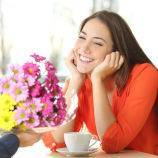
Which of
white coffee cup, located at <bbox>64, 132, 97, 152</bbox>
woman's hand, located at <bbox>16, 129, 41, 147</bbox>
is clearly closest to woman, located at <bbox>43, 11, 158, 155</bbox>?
white coffee cup, located at <bbox>64, 132, 97, 152</bbox>

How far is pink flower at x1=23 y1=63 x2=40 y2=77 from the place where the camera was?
1.22 meters

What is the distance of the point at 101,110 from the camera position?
5.71 ft

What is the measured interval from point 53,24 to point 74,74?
1745 millimetres

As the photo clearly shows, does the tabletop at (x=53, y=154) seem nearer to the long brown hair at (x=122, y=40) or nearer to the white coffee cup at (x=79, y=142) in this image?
the white coffee cup at (x=79, y=142)

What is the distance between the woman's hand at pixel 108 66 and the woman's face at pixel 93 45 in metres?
0.06

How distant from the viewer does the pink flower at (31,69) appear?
1.22m

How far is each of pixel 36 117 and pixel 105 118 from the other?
625 mm

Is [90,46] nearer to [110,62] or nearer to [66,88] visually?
[110,62]

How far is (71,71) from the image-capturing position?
206cm

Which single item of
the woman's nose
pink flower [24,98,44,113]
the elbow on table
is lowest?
the elbow on table

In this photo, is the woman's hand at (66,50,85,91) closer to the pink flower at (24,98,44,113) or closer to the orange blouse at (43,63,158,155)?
the orange blouse at (43,63,158,155)

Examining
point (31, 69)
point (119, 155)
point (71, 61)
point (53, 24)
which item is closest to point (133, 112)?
point (119, 155)

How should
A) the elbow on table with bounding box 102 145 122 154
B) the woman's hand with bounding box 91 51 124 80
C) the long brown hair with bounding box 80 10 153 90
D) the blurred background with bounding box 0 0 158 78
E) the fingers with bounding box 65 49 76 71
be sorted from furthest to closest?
the blurred background with bounding box 0 0 158 78, the fingers with bounding box 65 49 76 71, the long brown hair with bounding box 80 10 153 90, the woman's hand with bounding box 91 51 124 80, the elbow on table with bounding box 102 145 122 154

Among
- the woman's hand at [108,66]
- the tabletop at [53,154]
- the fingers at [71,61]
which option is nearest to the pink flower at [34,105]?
the tabletop at [53,154]
